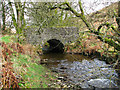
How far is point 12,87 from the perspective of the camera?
308 centimetres

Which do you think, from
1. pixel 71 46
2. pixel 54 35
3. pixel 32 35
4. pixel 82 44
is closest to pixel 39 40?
pixel 32 35

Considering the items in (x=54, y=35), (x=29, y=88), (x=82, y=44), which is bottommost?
(x=29, y=88)

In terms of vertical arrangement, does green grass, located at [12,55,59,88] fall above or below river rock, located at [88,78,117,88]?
above

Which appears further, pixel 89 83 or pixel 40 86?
pixel 89 83

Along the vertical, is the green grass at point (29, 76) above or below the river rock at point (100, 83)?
above

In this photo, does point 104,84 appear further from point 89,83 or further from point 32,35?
point 32,35

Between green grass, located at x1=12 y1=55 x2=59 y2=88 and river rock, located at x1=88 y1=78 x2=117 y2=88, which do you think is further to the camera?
river rock, located at x1=88 y1=78 x2=117 y2=88

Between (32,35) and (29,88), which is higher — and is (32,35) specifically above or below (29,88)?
above

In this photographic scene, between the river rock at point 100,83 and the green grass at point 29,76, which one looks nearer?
the green grass at point 29,76

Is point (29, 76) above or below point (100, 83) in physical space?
above

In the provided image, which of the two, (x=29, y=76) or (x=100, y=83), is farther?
(x=100, y=83)

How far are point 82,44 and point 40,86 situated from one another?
23.5 feet

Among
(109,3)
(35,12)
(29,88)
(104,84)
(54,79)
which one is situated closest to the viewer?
(109,3)

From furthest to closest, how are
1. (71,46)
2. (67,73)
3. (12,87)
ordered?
(71,46), (67,73), (12,87)
